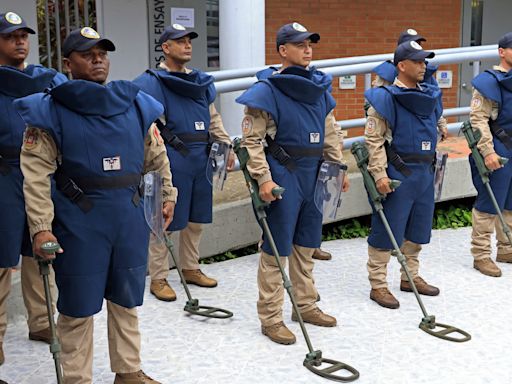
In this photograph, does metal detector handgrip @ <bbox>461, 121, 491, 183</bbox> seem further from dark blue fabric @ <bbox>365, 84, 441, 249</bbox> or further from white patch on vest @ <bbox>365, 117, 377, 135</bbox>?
white patch on vest @ <bbox>365, 117, 377, 135</bbox>

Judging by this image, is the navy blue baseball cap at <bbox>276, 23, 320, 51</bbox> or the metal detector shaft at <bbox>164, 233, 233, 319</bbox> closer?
the navy blue baseball cap at <bbox>276, 23, 320, 51</bbox>

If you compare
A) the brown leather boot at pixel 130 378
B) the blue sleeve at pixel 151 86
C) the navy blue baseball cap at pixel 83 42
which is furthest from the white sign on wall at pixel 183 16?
the brown leather boot at pixel 130 378

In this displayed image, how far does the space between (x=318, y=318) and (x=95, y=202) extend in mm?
2061

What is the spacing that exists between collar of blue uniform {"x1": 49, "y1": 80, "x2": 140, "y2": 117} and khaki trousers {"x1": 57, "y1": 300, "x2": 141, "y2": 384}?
1.03m

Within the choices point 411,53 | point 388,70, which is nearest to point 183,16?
point 388,70

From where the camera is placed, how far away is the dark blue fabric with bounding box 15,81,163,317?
376 centimetres

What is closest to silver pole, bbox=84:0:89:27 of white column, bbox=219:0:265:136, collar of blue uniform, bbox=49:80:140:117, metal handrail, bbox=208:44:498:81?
white column, bbox=219:0:265:136

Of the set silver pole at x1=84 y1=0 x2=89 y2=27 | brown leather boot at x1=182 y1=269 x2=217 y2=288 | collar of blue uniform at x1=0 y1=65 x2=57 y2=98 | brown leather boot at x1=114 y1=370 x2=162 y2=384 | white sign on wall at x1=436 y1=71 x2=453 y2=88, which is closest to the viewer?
brown leather boot at x1=114 y1=370 x2=162 y2=384

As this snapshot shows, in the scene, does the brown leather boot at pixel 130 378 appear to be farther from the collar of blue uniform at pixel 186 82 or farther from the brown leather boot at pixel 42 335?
the collar of blue uniform at pixel 186 82

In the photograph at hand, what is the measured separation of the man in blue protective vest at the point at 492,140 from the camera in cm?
632

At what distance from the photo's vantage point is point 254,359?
15.5 feet

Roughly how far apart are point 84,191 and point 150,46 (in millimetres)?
6295

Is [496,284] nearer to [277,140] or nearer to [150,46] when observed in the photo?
[277,140]

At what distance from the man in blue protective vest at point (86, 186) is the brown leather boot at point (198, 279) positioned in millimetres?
2033
